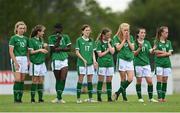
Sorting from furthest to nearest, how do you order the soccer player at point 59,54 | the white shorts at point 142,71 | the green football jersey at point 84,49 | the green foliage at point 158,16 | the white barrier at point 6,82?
the green foliage at point 158,16
the white barrier at point 6,82
the white shorts at point 142,71
the green football jersey at point 84,49
the soccer player at point 59,54

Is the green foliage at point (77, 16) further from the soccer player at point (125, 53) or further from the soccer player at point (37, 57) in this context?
the soccer player at point (37, 57)

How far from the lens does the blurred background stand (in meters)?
45.5

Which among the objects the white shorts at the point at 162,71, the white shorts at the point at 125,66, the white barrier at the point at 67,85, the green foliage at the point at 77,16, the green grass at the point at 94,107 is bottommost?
the green grass at the point at 94,107

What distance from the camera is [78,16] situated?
2229 inches

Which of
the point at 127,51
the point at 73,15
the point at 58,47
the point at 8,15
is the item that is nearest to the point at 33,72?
the point at 58,47

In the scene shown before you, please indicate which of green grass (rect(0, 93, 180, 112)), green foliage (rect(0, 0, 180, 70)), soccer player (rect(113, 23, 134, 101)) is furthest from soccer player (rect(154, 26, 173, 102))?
green foliage (rect(0, 0, 180, 70))

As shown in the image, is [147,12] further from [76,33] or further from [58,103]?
[58,103]

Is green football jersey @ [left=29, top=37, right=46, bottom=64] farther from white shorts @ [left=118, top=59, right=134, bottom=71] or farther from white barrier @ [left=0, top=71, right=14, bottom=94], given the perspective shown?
white barrier @ [left=0, top=71, right=14, bottom=94]

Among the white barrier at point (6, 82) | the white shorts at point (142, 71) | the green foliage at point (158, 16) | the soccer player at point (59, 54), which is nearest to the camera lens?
the soccer player at point (59, 54)

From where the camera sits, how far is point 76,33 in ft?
172

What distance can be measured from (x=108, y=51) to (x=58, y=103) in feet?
7.42

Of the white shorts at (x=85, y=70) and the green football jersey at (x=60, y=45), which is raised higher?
the green football jersey at (x=60, y=45)

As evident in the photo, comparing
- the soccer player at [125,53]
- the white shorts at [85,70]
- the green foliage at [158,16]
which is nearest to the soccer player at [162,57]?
the soccer player at [125,53]

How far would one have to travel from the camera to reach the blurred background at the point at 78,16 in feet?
149
